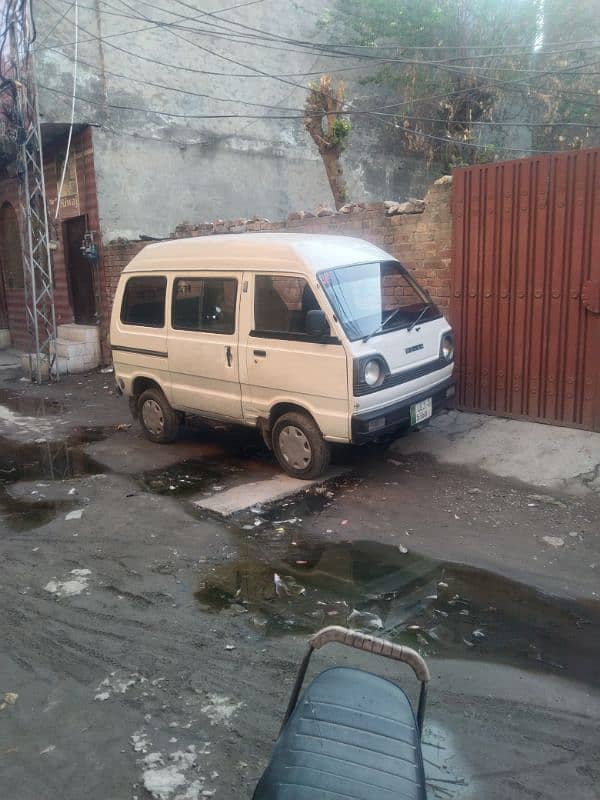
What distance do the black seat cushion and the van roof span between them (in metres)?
4.16

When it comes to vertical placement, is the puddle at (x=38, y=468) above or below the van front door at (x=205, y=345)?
below

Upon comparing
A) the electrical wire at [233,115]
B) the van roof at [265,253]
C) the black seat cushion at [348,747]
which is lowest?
the black seat cushion at [348,747]

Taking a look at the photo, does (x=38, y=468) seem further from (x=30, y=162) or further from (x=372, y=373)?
(x=30, y=162)

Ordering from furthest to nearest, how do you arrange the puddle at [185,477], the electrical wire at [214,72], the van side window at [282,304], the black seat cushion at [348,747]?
the electrical wire at [214,72], the puddle at [185,477], the van side window at [282,304], the black seat cushion at [348,747]

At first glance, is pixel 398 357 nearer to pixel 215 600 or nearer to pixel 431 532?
pixel 431 532

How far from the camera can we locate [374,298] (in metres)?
5.90

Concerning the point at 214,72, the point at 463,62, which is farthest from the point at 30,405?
the point at 463,62

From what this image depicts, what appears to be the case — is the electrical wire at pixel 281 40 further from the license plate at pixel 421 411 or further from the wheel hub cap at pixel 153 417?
the license plate at pixel 421 411

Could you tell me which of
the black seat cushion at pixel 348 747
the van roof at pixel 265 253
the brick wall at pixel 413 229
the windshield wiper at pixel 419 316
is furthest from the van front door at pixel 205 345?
the black seat cushion at pixel 348 747

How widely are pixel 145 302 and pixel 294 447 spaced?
2628mm

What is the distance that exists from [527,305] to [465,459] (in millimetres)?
1723

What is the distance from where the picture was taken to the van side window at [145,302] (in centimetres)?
705

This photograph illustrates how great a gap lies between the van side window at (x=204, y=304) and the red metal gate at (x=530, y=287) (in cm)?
258

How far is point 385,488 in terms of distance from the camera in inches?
231
